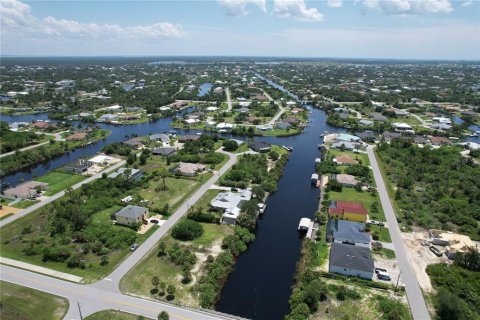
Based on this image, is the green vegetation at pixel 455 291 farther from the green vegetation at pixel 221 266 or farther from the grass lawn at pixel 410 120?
the grass lawn at pixel 410 120

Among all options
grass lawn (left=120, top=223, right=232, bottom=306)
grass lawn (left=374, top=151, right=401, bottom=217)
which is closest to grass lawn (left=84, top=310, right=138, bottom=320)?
grass lawn (left=120, top=223, right=232, bottom=306)

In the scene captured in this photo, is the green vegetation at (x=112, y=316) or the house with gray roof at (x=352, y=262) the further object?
the house with gray roof at (x=352, y=262)

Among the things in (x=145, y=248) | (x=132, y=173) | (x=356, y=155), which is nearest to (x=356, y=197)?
(x=356, y=155)

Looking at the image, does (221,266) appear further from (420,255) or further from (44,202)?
(44,202)

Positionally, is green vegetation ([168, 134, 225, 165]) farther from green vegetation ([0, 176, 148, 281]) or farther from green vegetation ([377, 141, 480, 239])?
green vegetation ([377, 141, 480, 239])

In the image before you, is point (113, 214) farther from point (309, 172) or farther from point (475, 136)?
point (475, 136)

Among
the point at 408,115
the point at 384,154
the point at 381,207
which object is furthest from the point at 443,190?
the point at 408,115

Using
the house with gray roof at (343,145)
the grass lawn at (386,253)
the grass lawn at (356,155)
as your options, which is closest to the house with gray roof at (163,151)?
the grass lawn at (356,155)
